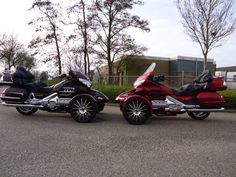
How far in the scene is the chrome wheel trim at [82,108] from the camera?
7.81 m

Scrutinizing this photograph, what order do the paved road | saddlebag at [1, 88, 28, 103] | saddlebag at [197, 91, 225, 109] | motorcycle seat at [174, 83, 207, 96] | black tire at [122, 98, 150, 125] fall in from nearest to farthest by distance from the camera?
the paved road → black tire at [122, 98, 150, 125] → saddlebag at [197, 91, 225, 109] → motorcycle seat at [174, 83, 207, 96] → saddlebag at [1, 88, 28, 103]

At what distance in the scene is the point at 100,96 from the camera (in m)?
8.27

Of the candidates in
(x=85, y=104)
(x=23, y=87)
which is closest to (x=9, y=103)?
(x=23, y=87)

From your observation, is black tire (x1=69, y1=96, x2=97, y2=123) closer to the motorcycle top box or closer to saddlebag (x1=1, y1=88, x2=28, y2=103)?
the motorcycle top box

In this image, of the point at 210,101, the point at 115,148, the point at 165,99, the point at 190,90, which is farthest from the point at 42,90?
the point at 210,101

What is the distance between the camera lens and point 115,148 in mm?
5332

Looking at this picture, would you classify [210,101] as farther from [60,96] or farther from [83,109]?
[60,96]

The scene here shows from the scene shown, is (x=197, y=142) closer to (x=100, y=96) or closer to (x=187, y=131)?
(x=187, y=131)

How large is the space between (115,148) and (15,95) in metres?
4.14

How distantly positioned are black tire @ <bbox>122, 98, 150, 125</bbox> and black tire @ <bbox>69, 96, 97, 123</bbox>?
85 cm

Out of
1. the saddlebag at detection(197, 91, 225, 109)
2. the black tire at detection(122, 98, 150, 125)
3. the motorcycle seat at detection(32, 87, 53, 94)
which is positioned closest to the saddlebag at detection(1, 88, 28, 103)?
the motorcycle seat at detection(32, 87, 53, 94)

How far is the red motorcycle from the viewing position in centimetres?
774

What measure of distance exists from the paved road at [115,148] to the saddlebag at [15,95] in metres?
0.50

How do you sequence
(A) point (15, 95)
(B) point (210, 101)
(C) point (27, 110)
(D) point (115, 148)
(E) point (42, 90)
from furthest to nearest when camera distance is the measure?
1. (C) point (27, 110)
2. (E) point (42, 90)
3. (A) point (15, 95)
4. (B) point (210, 101)
5. (D) point (115, 148)
